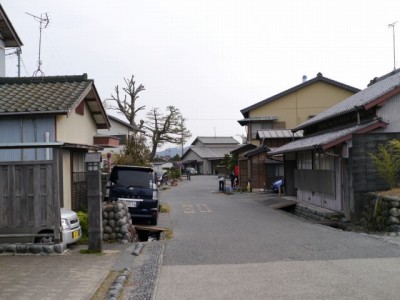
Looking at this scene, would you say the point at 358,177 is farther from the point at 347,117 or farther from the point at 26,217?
the point at 26,217

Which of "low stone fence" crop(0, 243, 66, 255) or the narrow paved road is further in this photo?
"low stone fence" crop(0, 243, 66, 255)

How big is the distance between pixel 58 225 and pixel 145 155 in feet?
56.6

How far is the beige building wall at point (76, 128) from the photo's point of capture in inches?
530

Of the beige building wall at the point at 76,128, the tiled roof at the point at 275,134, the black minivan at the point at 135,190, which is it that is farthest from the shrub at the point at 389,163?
the tiled roof at the point at 275,134

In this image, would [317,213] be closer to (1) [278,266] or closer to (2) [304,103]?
(1) [278,266]

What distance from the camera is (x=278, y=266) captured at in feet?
27.7

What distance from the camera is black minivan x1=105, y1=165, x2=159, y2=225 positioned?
1508 centimetres

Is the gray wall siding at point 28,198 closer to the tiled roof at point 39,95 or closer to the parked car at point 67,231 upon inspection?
the parked car at point 67,231

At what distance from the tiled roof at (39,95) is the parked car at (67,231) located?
3.17 metres

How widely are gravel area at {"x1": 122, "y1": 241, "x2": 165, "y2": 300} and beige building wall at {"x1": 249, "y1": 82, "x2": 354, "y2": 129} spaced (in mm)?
32881

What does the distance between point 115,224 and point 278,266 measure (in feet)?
16.8

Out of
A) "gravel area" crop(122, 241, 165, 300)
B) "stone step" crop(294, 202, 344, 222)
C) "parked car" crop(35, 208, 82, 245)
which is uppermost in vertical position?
"parked car" crop(35, 208, 82, 245)

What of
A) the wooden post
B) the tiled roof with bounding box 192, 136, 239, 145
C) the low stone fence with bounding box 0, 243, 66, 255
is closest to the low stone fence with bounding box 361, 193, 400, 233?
the wooden post

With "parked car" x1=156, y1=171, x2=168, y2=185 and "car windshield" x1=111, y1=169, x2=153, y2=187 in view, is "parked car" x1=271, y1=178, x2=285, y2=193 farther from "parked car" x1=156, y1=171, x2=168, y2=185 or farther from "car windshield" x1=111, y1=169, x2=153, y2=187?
"car windshield" x1=111, y1=169, x2=153, y2=187
